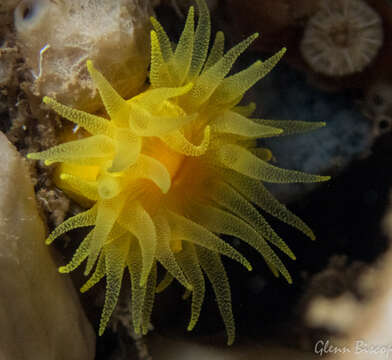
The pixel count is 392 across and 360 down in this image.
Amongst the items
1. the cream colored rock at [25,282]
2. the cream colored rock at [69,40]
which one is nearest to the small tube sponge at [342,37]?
the cream colored rock at [69,40]

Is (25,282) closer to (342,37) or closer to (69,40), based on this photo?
(69,40)

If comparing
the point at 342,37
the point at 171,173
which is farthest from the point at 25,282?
the point at 342,37

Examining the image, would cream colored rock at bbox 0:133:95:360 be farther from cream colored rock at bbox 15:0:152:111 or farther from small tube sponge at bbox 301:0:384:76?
small tube sponge at bbox 301:0:384:76

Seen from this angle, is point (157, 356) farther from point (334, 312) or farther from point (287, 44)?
point (287, 44)

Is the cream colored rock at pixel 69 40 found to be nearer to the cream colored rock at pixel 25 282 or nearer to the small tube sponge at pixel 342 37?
the cream colored rock at pixel 25 282

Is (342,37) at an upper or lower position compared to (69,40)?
lower

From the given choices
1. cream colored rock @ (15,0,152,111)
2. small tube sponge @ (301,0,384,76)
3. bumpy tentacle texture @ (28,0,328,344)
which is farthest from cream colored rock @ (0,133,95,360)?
small tube sponge @ (301,0,384,76)
